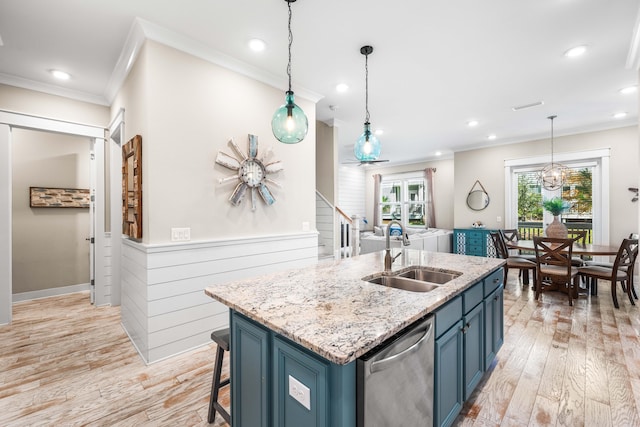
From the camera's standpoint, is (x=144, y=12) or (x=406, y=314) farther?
(x=144, y=12)

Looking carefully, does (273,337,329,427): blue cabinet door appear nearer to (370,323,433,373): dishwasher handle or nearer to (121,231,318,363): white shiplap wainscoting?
(370,323,433,373): dishwasher handle

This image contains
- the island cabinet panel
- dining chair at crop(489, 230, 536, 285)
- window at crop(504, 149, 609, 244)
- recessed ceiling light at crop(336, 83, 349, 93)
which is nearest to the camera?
the island cabinet panel

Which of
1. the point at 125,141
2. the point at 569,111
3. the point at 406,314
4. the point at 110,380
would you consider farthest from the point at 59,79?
the point at 569,111

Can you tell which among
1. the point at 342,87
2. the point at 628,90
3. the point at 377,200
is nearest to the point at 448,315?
the point at 342,87

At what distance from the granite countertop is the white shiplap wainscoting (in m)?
1.11

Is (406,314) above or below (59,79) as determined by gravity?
below

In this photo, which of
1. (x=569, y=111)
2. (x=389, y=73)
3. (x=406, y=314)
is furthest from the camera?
(x=569, y=111)

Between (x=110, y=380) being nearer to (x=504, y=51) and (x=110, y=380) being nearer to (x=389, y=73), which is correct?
(x=389, y=73)

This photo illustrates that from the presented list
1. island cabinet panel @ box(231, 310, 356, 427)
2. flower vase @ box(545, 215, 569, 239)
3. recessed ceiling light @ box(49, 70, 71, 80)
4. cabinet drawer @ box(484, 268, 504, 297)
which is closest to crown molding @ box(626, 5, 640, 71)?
flower vase @ box(545, 215, 569, 239)

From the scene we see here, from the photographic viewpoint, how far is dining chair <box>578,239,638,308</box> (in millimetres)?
3691

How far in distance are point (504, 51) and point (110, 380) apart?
4.53 m

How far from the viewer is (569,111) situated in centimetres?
462

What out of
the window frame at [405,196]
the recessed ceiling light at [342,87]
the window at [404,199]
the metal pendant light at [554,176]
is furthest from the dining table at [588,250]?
the window at [404,199]

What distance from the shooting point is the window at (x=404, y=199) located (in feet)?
29.5
